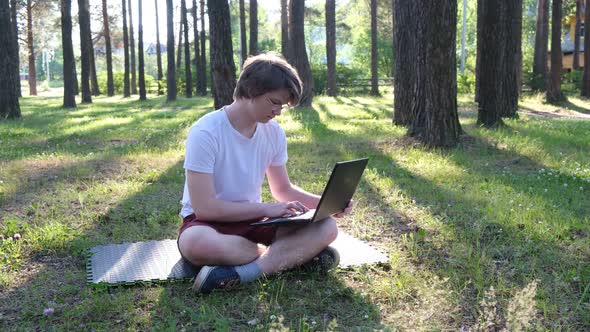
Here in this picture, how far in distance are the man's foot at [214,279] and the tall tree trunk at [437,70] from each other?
555 centimetres

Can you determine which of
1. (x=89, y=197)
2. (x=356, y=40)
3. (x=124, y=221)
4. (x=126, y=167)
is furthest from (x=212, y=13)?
(x=356, y=40)

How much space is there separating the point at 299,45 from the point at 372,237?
47.7 ft

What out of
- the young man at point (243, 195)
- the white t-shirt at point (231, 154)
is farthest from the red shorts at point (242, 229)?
the white t-shirt at point (231, 154)

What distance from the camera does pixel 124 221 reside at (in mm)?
5109

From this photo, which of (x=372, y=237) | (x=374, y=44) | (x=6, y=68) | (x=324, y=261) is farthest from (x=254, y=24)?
(x=324, y=261)

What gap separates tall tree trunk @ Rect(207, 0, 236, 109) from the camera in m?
9.92

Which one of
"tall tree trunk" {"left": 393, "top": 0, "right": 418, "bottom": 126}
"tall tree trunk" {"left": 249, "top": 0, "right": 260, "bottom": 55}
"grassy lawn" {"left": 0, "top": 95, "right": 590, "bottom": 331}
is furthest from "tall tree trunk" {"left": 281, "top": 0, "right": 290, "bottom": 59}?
"grassy lawn" {"left": 0, "top": 95, "right": 590, "bottom": 331}

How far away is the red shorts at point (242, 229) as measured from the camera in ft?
11.6

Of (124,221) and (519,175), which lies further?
(519,175)

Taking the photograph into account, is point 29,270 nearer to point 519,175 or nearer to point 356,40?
point 519,175

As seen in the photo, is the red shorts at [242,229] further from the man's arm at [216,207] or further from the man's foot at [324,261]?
the man's foot at [324,261]

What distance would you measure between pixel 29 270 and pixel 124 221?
1272 mm

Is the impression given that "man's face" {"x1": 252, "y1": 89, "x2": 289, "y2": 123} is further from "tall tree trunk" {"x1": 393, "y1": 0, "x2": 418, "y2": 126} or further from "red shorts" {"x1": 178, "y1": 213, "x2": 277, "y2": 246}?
"tall tree trunk" {"x1": 393, "y1": 0, "x2": 418, "y2": 126}

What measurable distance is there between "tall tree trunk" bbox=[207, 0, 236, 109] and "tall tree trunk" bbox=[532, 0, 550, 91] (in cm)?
1567
